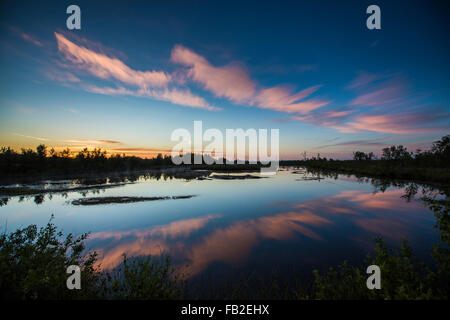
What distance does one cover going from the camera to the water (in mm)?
9773

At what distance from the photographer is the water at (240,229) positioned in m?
9.77

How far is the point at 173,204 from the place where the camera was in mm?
21828

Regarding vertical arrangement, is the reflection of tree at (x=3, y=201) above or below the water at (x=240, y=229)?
above

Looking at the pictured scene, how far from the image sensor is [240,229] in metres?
14.1

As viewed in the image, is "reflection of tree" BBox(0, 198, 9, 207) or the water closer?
the water

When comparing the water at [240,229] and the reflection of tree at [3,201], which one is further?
the reflection of tree at [3,201]

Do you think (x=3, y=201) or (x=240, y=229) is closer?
(x=240, y=229)

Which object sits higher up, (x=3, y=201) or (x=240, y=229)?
(x=3, y=201)

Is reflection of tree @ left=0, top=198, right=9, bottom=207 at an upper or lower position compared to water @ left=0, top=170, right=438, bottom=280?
upper
